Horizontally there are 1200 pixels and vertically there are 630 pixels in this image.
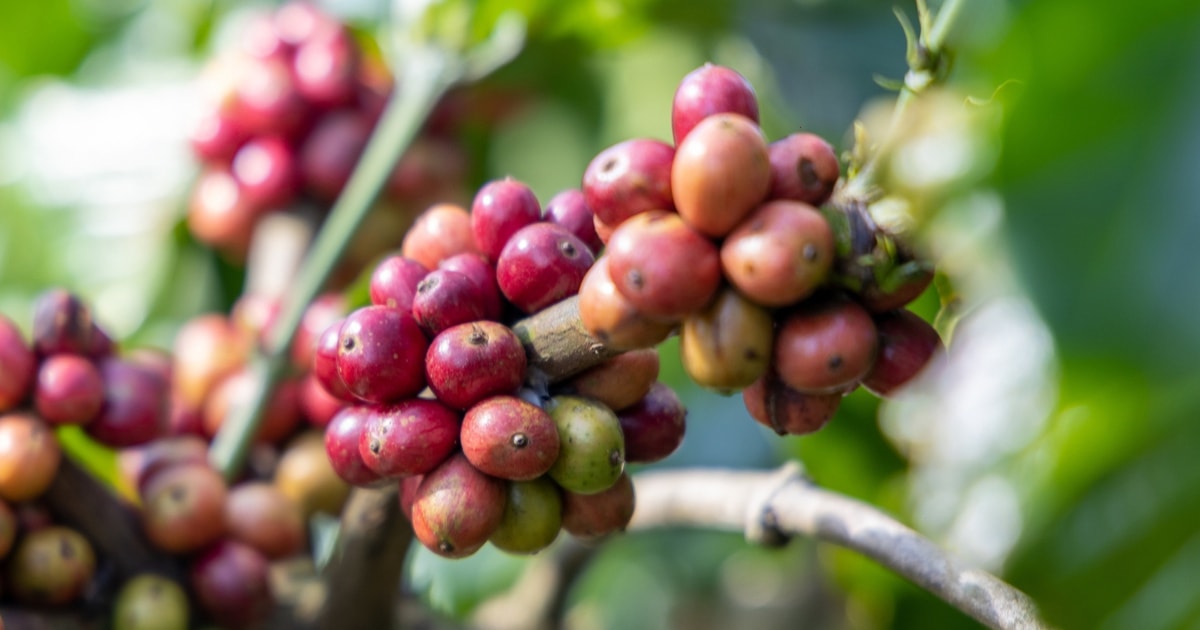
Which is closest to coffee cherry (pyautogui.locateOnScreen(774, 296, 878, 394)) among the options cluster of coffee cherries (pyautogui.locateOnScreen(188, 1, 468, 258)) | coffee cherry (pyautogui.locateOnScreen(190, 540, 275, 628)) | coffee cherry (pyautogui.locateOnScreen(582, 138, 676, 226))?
coffee cherry (pyautogui.locateOnScreen(582, 138, 676, 226))

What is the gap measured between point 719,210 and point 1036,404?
862mm

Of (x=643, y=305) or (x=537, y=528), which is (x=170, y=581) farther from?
(x=643, y=305)

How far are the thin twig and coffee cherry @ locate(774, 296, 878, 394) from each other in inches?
11.5

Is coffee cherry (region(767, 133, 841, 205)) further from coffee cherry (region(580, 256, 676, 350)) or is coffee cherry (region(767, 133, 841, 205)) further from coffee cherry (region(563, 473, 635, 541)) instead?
coffee cherry (region(563, 473, 635, 541))

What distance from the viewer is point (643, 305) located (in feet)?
2.34

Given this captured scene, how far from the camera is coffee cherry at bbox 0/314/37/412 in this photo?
1.17 meters

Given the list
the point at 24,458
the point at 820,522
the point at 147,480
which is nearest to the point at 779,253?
the point at 820,522

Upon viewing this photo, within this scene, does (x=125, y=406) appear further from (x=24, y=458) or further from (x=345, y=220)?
(x=345, y=220)

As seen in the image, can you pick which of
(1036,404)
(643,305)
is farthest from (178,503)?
(1036,404)

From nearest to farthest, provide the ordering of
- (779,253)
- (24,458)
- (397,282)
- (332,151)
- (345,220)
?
(779,253)
(397,282)
(24,458)
(345,220)
(332,151)

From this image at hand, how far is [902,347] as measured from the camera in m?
0.78

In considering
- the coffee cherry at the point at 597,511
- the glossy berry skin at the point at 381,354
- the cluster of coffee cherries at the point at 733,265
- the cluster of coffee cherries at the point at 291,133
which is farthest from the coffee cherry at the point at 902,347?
the cluster of coffee cherries at the point at 291,133

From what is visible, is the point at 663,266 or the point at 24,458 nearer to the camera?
the point at 663,266

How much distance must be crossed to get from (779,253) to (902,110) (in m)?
0.17
